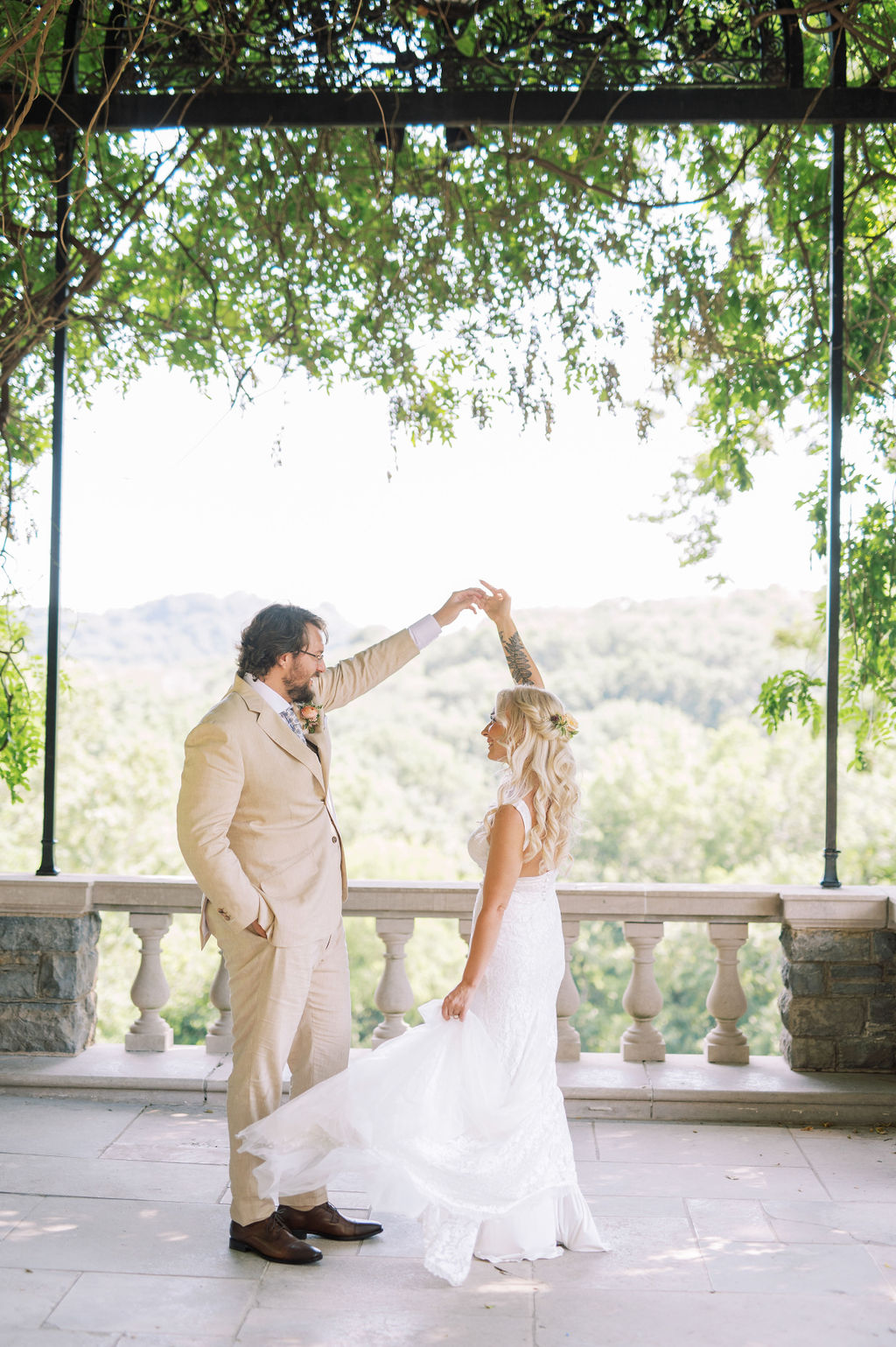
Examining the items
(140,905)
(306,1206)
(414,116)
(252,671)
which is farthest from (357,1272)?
(414,116)

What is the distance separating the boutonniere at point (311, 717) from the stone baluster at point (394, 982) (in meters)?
1.24

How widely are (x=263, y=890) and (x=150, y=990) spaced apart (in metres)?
1.56

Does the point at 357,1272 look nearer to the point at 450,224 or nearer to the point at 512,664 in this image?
the point at 512,664

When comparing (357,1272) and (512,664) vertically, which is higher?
A: (512,664)

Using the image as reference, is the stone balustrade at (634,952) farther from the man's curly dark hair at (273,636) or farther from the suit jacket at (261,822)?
the man's curly dark hair at (273,636)

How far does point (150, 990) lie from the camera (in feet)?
13.3

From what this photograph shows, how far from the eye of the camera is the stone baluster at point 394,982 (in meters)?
3.95

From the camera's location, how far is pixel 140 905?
3996 mm

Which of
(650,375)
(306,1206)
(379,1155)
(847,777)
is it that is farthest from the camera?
(847,777)

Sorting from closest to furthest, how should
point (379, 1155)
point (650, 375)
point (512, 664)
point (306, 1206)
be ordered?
1. point (379, 1155)
2. point (306, 1206)
3. point (512, 664)
4. point (650, 375)

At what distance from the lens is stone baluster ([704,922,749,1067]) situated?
393 centimetres

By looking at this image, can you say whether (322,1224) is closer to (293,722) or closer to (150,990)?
(293,722)

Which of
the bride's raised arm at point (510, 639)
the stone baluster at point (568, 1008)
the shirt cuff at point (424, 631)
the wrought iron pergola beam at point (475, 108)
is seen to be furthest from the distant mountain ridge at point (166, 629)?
the bride's raised arm at point (510, 639)

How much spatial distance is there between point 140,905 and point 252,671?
152cm
